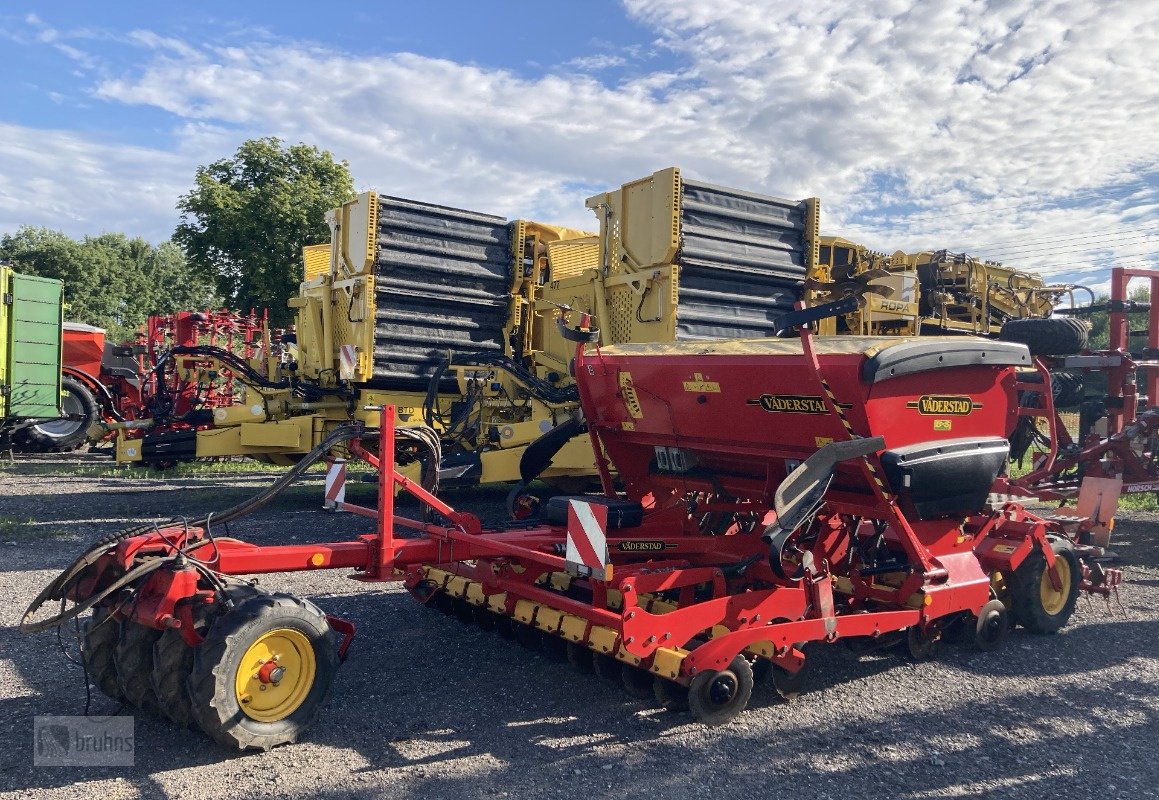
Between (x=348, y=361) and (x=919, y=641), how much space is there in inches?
244

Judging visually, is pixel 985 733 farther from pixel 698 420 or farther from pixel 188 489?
pixel 188 489

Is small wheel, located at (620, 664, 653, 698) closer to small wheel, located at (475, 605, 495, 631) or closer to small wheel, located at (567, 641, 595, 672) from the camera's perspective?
small wheel, located at (567, 641, 595, 672)

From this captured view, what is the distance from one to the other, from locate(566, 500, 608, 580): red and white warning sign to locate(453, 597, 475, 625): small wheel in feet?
5.14

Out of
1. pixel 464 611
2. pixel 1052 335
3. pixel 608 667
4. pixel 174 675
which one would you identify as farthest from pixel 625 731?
pixel 1052 335

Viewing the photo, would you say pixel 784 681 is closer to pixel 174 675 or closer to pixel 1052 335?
pixel 174 675

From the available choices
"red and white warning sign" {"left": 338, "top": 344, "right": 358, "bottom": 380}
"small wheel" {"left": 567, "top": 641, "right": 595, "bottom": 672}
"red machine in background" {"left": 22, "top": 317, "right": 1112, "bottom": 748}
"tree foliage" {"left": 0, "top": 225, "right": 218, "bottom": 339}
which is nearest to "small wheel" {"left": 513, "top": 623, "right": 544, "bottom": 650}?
"red machine in background" {"left": 22, "top": 317, "right": 1112, "bottom": 748}

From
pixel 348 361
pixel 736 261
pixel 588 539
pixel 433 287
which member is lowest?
pixel 588 539

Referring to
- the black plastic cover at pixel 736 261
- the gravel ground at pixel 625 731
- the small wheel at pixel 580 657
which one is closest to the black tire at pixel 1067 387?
the black plastic cover at pixel 736 261

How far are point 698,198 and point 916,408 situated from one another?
13.8 ft

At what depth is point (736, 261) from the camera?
846 cm

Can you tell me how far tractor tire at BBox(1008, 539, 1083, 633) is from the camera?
5434mm

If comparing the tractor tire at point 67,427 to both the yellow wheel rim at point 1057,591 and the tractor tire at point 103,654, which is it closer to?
the tractor tire at point 103,654

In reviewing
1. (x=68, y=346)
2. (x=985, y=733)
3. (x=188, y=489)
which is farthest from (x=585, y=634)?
(x=68, y=346)

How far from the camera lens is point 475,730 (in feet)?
13.1
